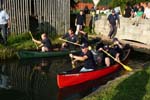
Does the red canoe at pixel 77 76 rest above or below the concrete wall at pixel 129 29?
below

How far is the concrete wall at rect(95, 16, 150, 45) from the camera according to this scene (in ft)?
77.4

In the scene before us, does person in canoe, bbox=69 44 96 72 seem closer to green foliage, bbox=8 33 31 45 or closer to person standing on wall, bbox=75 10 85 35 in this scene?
green foliage, bbox=8 33 31 45

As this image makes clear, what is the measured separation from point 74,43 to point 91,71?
604 cm

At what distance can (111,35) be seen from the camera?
990 inches

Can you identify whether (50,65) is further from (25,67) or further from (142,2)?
(142,2)

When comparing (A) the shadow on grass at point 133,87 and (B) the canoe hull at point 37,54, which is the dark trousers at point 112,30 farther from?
(A) the shadow on grass at point 133,87

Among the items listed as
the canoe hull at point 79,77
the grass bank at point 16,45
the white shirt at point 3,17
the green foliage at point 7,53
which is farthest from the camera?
the white shirt at point 3,17

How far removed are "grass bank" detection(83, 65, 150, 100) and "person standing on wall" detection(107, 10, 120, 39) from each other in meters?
10.8

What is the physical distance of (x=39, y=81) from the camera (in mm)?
16188

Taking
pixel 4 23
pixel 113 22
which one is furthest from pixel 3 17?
pixel 113 22

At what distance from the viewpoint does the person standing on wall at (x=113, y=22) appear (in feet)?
80.4

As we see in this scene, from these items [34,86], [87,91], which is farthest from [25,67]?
[87,91]

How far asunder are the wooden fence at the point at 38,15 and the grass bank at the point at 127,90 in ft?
32.2

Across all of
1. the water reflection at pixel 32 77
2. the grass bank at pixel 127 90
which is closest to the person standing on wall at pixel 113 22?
the water reflection at pixel 32 77
